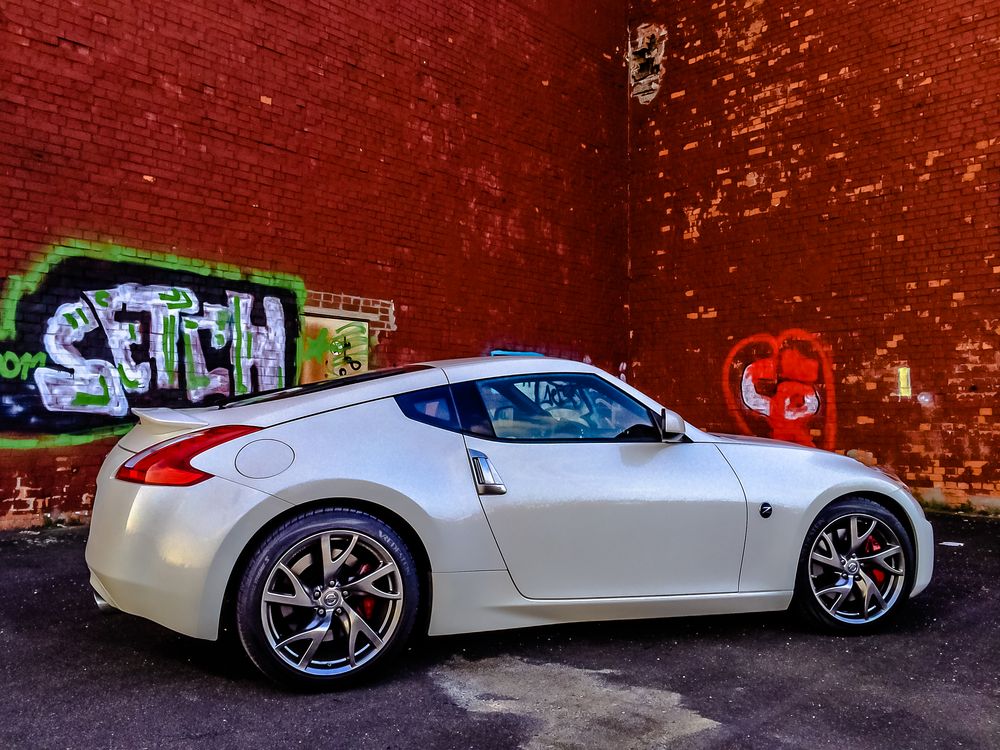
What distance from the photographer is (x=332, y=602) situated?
2.96 meters

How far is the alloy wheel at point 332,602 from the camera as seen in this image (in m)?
2.91

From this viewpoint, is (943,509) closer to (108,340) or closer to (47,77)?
(108,340)

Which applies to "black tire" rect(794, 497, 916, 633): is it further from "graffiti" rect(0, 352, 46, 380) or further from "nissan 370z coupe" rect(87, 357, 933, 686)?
"graffiti" rect(0, 352, 46, 380)

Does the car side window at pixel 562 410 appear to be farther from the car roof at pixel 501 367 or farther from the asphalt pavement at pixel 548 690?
the asphalt pavement at pixel 548 690

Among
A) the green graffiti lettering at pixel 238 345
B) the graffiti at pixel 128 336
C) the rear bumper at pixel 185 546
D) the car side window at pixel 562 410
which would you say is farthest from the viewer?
the green graffiti lettering at pixel 238 345

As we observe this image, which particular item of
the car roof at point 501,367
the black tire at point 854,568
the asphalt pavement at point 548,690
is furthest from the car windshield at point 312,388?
the black tire at point 854,568

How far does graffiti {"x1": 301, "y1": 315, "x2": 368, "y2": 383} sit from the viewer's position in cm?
829

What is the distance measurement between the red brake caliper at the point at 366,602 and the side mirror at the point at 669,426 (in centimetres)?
151

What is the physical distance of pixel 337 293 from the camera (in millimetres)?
8570

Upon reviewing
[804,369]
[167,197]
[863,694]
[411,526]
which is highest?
[167,197]

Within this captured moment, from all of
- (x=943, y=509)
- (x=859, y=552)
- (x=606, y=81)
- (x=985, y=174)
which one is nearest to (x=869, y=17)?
(x=985, y=174)

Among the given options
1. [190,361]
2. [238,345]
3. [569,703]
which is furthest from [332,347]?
[569,703]

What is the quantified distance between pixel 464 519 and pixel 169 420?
1299mm

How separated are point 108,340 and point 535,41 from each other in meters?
6.89
